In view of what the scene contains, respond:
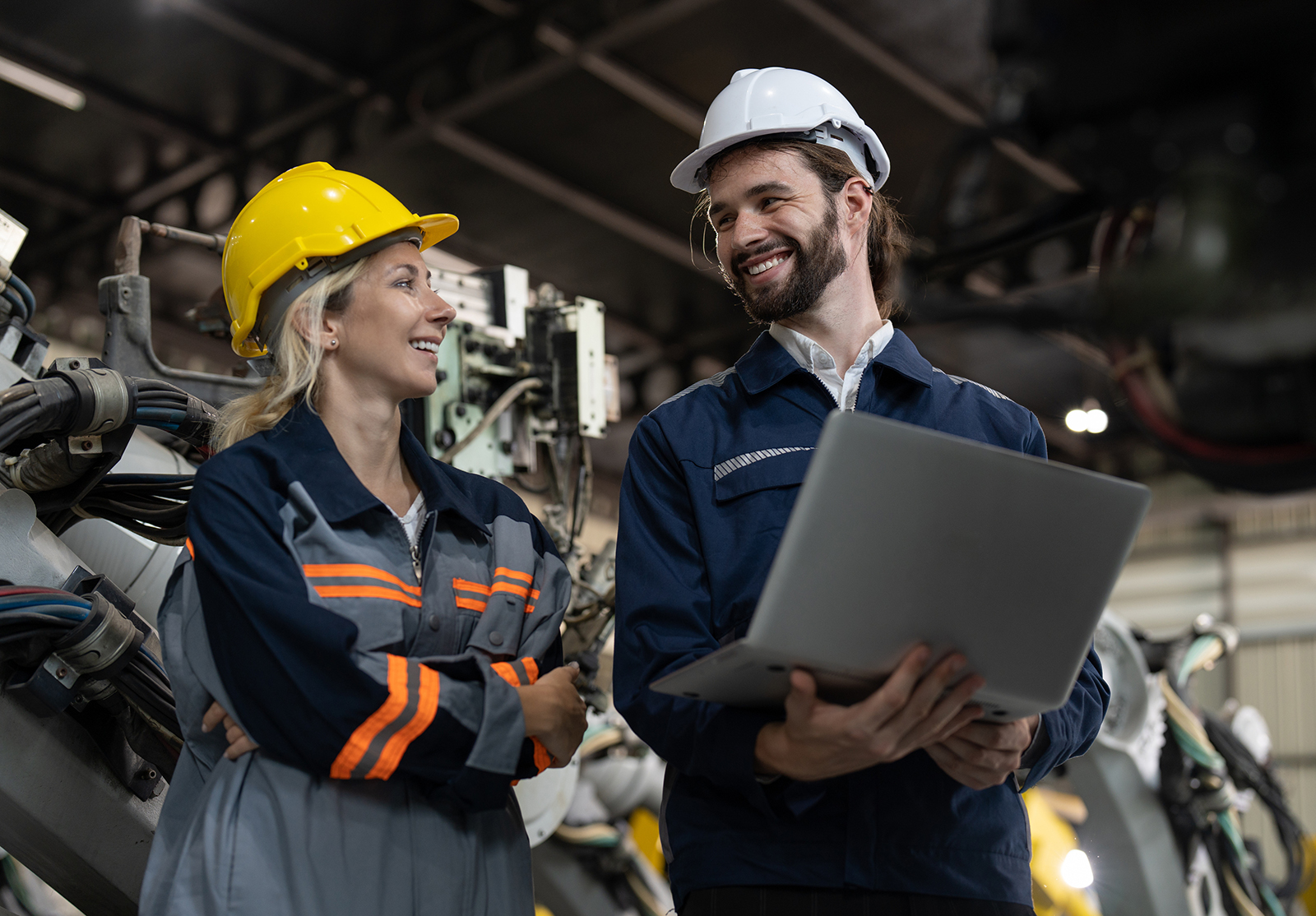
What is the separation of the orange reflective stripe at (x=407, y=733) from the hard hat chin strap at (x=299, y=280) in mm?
733

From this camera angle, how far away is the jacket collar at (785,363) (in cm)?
194

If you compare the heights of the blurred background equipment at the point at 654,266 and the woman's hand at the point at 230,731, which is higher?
the blurred background equipment at the point at 654,266

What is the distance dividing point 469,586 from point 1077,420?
1053 millimetres

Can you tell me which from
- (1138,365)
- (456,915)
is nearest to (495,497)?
(456,915)

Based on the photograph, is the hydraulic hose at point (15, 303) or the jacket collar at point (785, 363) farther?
the hydraulic hose at point (15, 303)

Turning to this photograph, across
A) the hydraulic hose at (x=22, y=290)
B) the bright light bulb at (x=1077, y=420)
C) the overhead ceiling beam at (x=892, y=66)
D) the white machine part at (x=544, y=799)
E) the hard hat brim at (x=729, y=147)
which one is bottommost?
the white machine part at (x=544, y=799)

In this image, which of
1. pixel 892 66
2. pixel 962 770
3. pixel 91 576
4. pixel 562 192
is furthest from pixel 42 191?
pixel 962 770

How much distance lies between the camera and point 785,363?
1.95 metres

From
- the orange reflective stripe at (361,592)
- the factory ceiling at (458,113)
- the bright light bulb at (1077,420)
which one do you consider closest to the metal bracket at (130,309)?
the orange reflective stripe at (361,592)

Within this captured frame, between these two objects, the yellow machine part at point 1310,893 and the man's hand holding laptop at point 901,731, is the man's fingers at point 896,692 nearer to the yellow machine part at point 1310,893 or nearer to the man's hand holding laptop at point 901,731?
the man's hand holding laptop at point 901,731

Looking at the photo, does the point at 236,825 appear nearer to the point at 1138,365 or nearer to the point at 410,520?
the point at 410,520

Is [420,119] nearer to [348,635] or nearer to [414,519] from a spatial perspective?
[414,519]

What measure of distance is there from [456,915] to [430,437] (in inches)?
75.3

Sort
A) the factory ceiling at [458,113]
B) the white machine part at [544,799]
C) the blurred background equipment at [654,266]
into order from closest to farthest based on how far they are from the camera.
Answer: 1. the blurred background equipment at [654,266]
2. the white machine part at [544,799]
3. the factory ceiling at [458,113]
